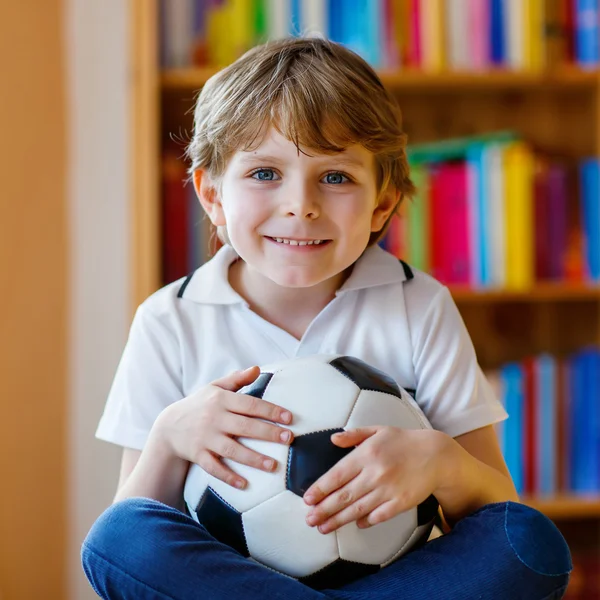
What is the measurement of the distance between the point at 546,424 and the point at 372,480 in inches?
50.6

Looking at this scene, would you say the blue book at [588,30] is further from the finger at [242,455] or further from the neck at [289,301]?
the finger at [242,455]

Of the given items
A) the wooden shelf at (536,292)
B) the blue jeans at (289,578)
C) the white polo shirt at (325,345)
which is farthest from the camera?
the wooden shelf at (536,292)

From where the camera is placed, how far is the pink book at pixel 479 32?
6.86 ft

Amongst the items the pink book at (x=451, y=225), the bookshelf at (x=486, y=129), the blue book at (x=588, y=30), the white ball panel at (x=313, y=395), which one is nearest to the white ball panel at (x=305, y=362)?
the white ball panel at (x=313, y=395)

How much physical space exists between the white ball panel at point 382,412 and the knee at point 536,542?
0.15m

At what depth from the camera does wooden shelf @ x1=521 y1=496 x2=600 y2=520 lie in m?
2.12

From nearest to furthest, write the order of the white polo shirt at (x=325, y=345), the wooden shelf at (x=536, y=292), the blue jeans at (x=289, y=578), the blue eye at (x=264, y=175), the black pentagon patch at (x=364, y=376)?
1. the blue jeans at (x=289, y=578)
2. the black pentagon patch at (x=364, y=376)
3. the blue eye at (x=264, y=175)
4. the white polo shirt at (x=325, y=345)
5. the wooden shelf at (x=536, y=292)

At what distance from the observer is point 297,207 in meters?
1.11

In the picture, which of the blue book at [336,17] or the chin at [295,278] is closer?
the chin at [295,278]

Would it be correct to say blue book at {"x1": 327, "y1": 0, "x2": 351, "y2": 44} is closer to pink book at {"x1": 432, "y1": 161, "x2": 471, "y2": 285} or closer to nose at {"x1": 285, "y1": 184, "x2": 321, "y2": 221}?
pink book at {"x1": 432, "y1": 161, "x2": 471, "y2": 285}

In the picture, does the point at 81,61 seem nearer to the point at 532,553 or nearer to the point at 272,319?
the point at 272,319

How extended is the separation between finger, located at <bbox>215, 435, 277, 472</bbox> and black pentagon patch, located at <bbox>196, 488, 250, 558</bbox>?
1.9 inches

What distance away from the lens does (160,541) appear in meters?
0.97

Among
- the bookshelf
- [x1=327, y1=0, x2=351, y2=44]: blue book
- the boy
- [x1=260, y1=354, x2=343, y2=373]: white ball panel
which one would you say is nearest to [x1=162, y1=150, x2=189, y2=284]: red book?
the bookshelf
